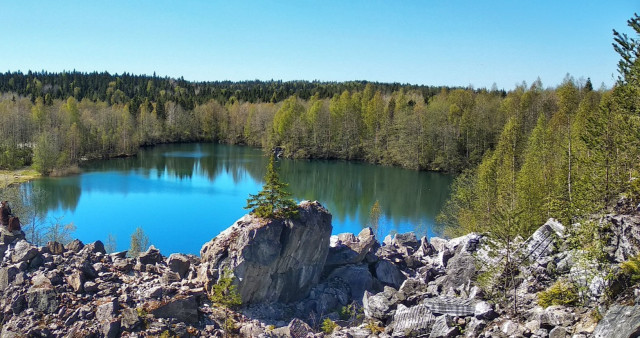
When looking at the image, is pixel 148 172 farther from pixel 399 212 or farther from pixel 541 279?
pixel 541 279

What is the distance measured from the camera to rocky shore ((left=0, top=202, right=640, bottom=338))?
46.0 ft

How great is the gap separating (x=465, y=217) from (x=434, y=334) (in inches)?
883

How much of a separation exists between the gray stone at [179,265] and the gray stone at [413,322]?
11.0m

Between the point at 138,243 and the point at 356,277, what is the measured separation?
16330mm

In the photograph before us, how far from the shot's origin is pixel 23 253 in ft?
69.7

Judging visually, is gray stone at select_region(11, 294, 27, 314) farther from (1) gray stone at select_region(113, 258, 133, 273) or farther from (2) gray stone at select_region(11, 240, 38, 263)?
(1) gray stone at select_region(113, 258, 133, 273)

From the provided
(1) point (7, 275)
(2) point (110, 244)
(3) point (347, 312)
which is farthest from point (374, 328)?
(2) point (110, 244)

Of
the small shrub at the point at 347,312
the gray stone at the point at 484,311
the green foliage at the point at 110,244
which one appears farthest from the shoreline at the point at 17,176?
the gray stone at the point at 484,311

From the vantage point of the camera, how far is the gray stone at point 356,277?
2431cm

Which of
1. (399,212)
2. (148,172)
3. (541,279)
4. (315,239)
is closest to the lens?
(541,279)

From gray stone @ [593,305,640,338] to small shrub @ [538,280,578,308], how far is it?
6.14ft

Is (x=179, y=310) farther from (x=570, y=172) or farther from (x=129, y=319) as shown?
(x=570, y=172)

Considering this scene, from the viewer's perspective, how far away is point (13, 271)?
20.5 m

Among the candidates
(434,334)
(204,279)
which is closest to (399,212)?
(204,279)
